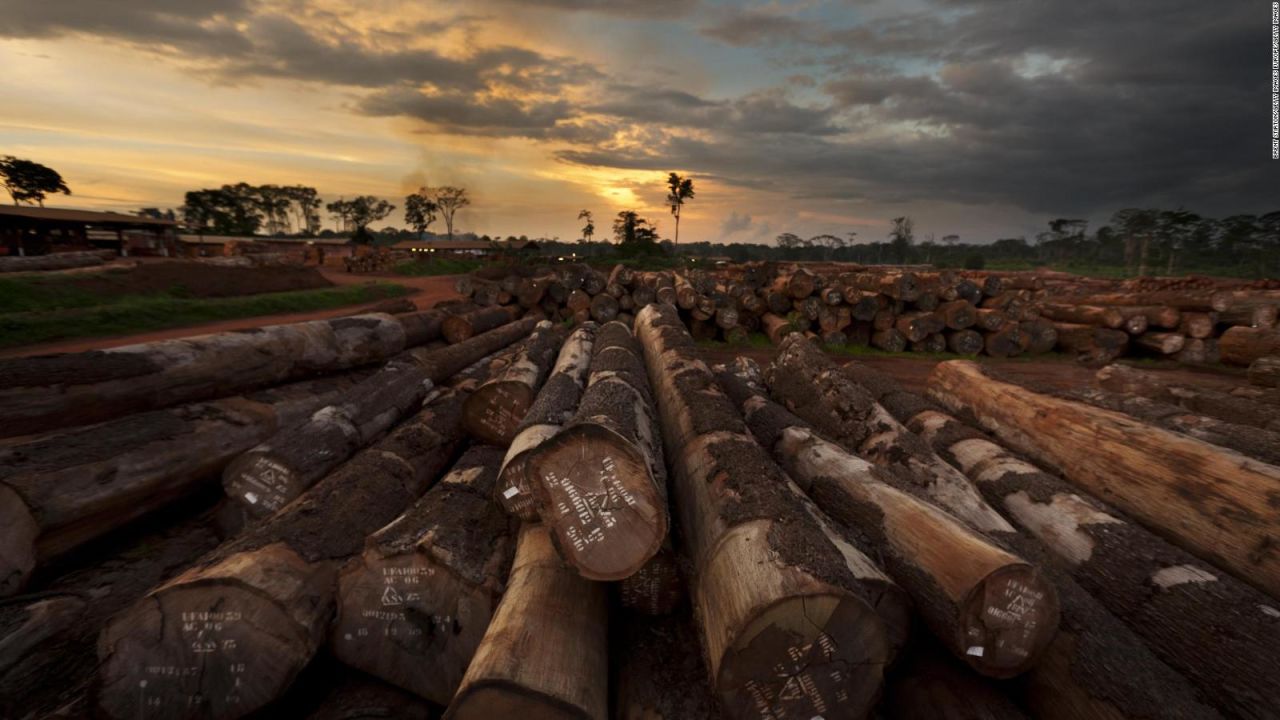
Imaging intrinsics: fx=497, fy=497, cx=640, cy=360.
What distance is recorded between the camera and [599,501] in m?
2.55

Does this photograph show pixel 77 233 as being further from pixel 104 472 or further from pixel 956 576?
pixel 956 576

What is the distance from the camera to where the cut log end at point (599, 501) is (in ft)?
8.17

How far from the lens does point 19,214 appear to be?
84.6ft

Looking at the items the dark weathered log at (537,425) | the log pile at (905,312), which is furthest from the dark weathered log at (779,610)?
the log pile at (905,312)

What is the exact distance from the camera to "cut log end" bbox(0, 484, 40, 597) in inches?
126

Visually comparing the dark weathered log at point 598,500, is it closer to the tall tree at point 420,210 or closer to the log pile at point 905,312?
the log pile at point 905,312

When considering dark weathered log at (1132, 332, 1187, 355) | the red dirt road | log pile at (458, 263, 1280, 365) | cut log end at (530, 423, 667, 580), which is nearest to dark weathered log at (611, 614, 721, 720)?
cut log end at (530, 423, 667, 580)

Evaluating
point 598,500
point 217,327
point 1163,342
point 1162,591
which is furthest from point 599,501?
point 217,327

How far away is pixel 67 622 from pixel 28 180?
64579 mm

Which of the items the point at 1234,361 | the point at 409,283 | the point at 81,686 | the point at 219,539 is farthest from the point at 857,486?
the point at 409,283

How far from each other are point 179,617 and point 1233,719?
5.16 metres

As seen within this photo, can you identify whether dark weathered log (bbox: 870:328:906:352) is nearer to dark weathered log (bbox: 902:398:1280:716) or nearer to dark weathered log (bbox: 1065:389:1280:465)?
dark weathered log (bbox: 1065:389:1280:465)

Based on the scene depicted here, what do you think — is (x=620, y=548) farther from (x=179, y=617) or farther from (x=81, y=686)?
(x=81, y=686)

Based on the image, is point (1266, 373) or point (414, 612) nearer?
point (414, 612)
